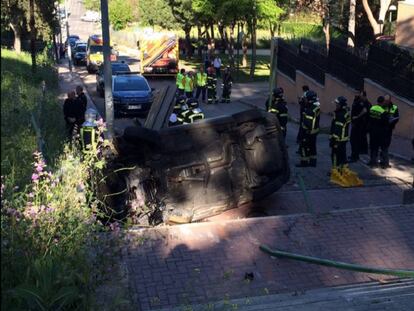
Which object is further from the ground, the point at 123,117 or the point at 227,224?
the point at 227,224

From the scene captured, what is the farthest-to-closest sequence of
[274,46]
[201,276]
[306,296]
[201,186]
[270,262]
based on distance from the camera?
[274,46], [201,186], [270,262], [201,276], [306,296]

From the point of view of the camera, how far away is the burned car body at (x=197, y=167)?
820 centimetres

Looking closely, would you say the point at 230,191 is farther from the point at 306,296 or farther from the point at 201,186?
the point at 306,296

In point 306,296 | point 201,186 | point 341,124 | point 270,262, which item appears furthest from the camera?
point 341,124

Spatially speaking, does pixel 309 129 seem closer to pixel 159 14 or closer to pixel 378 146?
pixel 378 146

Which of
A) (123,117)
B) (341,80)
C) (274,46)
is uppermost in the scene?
(274,46)

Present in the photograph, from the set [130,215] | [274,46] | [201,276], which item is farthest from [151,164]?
[274,46]

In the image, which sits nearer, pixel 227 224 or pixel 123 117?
pixel 227 224

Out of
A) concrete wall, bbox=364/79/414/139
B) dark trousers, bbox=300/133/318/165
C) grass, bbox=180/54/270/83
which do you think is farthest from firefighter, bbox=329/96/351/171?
grass, bbox=180/54/270/83

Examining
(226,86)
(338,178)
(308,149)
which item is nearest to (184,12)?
(226,86)

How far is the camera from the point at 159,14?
162 ft

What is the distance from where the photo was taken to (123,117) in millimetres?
20609

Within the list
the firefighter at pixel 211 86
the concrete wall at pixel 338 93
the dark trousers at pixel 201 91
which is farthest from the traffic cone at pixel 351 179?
the dark trousers at pixel 201 91

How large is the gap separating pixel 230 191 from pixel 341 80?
13.0 metres
